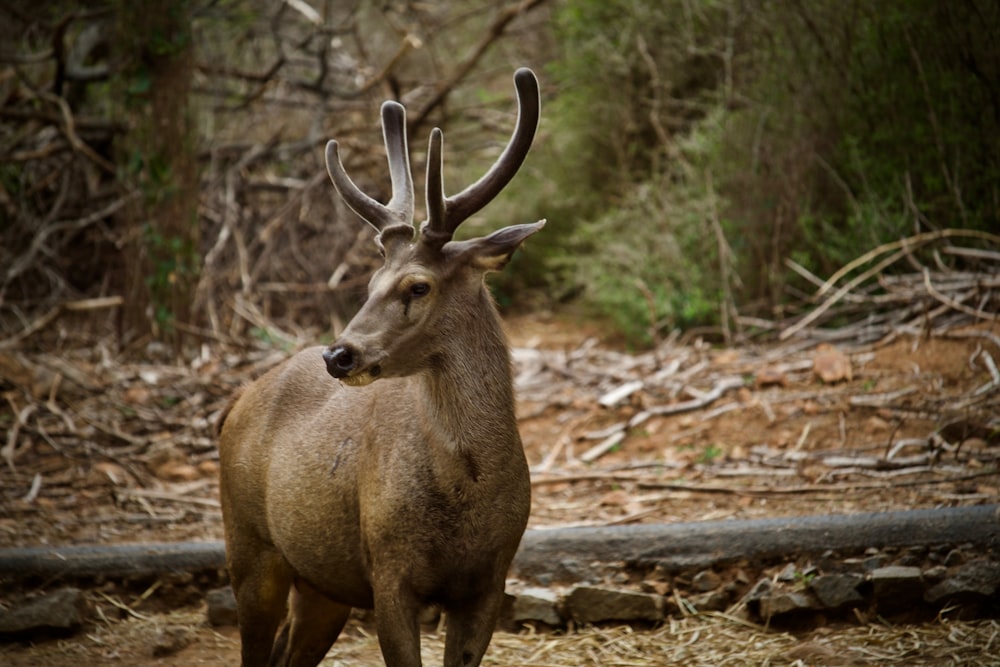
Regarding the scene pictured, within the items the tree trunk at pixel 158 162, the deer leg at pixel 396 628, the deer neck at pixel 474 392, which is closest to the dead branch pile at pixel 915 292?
the deer neck at pixel 474 392

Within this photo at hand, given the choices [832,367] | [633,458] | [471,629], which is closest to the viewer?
[471,629]

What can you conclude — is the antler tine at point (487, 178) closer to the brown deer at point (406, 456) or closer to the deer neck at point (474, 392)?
the brown deer at point (406, 456)

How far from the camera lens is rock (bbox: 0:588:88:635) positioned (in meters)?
5.25

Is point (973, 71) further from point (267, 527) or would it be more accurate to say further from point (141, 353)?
point (141, 353)

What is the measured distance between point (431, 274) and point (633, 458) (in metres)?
4.30

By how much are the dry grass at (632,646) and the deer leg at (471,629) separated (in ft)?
4.00

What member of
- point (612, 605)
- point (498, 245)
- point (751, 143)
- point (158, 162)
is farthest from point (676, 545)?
point (158, 162)

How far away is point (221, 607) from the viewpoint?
5.52 meters

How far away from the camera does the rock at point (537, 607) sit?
5.32 meters

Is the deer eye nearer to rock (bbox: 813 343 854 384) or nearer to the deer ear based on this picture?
the deer ear

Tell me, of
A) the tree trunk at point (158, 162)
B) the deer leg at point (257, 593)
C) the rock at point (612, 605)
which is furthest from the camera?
the tree trunk at point (158, 162)

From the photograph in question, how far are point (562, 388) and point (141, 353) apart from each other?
4338 millimetres

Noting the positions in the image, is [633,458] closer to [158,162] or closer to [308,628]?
Result: [308,628]

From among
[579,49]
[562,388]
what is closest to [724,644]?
[562,388]
